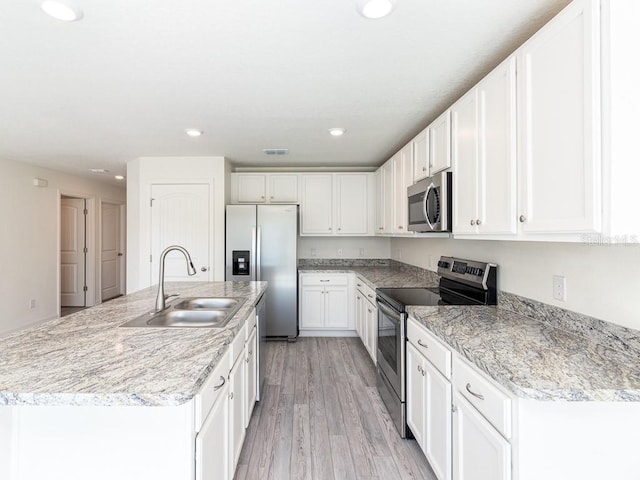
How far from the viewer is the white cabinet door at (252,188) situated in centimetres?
438

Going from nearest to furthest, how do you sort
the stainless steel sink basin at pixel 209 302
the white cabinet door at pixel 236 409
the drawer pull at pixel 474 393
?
the drawer pull at pixel 474 393 → the white cabinet door at pixel 236 409 → the stainless steel sink basin at pixel 209 302

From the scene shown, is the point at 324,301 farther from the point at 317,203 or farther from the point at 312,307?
the point at 317,203

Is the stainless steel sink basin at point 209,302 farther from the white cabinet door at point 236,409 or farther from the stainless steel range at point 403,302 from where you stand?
the stainless steel range at point 403,302

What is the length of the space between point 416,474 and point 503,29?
238 centimetres

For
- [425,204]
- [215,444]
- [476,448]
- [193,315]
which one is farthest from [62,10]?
[476,448]

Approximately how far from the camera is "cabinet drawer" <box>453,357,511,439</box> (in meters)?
1.09

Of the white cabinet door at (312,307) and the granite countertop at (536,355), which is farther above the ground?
the granite countertop at (536,355)

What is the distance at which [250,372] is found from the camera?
217cm

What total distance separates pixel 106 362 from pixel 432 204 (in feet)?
6.73

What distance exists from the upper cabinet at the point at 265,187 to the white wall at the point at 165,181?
286mm

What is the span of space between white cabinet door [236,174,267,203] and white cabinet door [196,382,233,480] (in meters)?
3.17

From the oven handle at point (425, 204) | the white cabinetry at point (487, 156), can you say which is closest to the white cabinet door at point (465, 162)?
the white cabinetry at point (487, 156)

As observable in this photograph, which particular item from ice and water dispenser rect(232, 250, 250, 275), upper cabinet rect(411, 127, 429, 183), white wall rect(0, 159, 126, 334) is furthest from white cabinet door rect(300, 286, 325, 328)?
white wall rect(0, 159, 126, 334)

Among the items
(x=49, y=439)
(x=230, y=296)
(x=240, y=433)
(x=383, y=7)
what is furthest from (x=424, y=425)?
(x=383, y=7)
